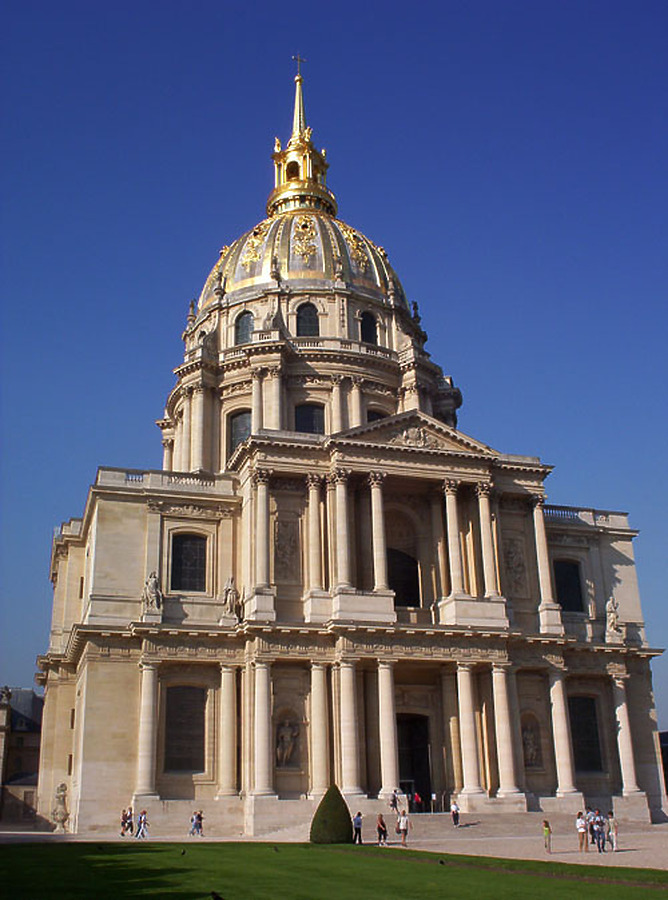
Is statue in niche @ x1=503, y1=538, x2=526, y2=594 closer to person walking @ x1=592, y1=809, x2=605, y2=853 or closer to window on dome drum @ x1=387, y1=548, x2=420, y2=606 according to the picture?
window on dome drum @ x1=387, y1=548, x2=420, y2=606

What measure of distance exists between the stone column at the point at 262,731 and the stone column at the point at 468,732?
8.37 m

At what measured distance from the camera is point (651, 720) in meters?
49.8

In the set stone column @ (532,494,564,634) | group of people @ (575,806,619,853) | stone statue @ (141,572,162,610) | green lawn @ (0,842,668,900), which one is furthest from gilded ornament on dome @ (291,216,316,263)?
green lawn @ (0,842,668,900)

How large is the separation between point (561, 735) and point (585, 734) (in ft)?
12.1

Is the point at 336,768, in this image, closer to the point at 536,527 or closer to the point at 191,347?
the point at 536,527

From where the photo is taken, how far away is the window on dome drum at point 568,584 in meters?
50.2

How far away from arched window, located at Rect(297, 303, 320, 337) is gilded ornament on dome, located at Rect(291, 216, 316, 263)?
12.1ft

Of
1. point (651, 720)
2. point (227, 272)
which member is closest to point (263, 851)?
point (651, 720)

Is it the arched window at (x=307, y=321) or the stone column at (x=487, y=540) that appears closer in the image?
the stone column at (x=487, y=540)

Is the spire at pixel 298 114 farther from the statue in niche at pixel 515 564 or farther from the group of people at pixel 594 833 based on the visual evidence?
the group of people at pixel 594 833

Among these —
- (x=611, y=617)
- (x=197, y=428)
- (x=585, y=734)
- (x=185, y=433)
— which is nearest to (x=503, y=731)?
(x=585, y=734)

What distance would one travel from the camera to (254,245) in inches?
2525

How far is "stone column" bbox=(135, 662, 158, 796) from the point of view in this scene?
39.9 meters

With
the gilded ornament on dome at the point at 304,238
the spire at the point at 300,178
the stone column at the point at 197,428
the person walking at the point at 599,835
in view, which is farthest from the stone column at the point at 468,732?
the spire at the point at 300,178
